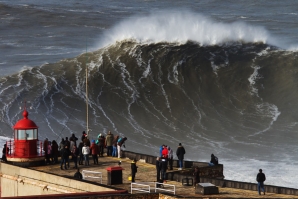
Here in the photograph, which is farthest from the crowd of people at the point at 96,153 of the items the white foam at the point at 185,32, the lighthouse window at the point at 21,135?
the white foam at the point at 185,32

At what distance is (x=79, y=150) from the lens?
1161 inches

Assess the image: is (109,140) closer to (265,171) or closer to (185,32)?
(265,171)

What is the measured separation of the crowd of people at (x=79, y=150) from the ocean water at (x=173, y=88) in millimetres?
7445

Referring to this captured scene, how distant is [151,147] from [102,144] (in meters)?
12.0

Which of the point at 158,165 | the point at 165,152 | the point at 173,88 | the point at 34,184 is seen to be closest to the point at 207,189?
the point at 158,165

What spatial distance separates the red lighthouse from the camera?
28.7 m

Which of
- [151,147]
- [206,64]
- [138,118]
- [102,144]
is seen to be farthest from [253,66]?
[102,144]

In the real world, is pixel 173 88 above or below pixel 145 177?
above

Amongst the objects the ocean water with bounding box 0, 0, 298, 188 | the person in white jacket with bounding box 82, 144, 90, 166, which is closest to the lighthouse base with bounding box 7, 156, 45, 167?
the person in white jacket with bounding box 82, 144, 90, 166

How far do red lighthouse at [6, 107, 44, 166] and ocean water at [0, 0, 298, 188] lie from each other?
399 inches

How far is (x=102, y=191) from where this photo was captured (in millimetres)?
23172

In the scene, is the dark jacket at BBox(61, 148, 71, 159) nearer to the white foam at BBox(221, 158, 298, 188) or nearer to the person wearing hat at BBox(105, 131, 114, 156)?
the person wearing hat at BBox(105, 131, 114, 156)

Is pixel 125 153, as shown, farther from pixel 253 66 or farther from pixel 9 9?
pixel 9 9

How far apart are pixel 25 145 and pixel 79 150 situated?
1623mm
